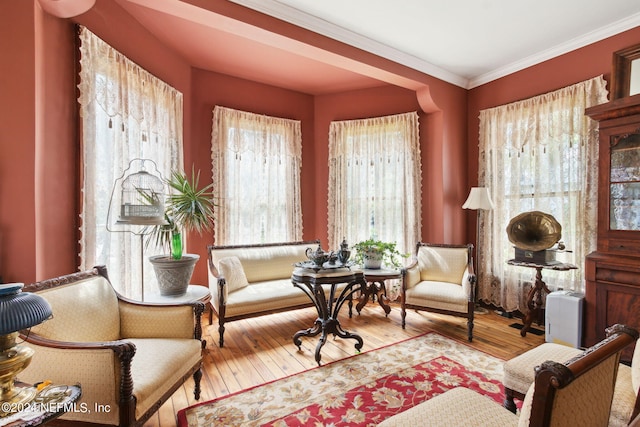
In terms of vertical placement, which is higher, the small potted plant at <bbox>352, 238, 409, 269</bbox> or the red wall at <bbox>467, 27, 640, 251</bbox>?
the red wall at <bbox>467, 27, 640, 251</bbox>

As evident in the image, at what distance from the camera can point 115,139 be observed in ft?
8.79

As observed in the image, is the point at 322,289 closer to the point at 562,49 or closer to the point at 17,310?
the point at 17,310

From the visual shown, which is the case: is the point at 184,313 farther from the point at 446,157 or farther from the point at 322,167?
the point at 446,157

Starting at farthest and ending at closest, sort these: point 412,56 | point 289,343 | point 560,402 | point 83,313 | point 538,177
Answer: point 412,56
point 538,177
point 289,343
point 83,313
point 560,402

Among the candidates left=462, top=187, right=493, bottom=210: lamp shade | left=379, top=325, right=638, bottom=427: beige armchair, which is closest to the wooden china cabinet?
left=462, top=187, right=493, bottom=210: lamp shade

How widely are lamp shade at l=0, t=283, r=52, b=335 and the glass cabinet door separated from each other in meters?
3.94

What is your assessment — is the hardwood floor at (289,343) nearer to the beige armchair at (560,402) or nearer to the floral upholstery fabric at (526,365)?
the floral upholstery fabric at (526,365)

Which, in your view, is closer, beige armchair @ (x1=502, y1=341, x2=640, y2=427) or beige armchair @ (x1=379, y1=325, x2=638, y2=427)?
beige armchair @ (x1=379, y1=325, x2=638, y2=427)

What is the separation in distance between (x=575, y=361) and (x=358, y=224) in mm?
3705

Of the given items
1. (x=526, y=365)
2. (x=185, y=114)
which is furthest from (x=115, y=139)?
(x=526, y=365)

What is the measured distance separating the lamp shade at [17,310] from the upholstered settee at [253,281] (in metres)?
1.98

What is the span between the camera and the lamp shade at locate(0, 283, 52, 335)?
1.00m

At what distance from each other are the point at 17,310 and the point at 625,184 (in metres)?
4.06

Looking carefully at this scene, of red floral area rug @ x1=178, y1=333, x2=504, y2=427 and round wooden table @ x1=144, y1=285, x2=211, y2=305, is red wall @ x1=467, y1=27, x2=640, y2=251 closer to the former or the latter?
red floral area rug @ x1=178, y1=333, x2=504, y2=427
